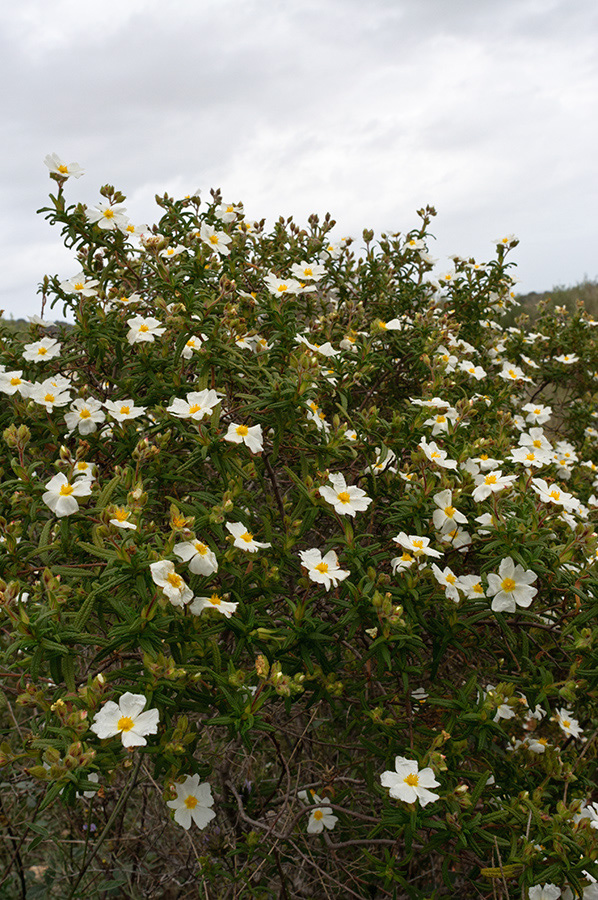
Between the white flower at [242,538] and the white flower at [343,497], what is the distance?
25 cm

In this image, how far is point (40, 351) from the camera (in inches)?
99.0

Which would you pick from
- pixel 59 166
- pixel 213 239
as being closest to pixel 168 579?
pixel 213 239

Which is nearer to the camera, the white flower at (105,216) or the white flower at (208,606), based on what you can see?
the white flower at (208,606)

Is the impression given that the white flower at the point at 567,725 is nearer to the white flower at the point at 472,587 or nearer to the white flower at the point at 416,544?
the white flower at the point at 472,587

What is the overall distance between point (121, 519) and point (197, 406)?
1.45 feet

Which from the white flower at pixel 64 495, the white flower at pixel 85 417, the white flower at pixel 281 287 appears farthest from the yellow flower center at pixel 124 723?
the white flower at pixel 281 287

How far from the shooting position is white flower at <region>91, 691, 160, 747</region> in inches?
58.3

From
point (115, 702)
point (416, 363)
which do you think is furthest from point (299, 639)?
point (416, 363)

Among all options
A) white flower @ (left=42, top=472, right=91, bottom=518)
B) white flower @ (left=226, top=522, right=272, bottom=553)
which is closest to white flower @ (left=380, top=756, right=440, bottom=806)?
white flower @ (left=226, top=522, right=272, bottom=553)

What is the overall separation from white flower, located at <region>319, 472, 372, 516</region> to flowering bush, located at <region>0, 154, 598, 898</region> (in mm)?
14

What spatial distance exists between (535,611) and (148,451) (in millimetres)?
1287

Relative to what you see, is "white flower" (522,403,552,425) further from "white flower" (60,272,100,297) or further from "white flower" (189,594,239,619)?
"white flower" (189,594,239,619)

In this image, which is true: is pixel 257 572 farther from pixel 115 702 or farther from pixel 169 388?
pixel 169 388

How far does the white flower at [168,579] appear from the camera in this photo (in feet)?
4.88
